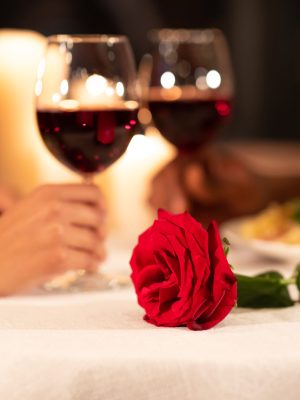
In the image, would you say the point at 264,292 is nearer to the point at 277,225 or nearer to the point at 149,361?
the point at 149,361

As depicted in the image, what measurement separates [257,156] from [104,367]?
3.85 meters

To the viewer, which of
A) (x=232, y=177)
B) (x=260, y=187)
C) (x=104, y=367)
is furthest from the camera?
(x=260, y=187)

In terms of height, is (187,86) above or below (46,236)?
above

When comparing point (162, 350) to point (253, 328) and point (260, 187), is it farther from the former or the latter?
point (260, 187)

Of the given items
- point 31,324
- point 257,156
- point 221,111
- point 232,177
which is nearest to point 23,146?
point 232,177

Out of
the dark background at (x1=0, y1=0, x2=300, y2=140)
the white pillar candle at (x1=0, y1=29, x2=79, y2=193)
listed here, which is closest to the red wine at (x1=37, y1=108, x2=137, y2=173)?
the white pillar candle at (x1=0, y1=29, x2=79, y2=193)

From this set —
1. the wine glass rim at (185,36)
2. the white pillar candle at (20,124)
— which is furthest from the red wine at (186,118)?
the white pillar candle at (20,124)

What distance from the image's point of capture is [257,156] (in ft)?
14.9

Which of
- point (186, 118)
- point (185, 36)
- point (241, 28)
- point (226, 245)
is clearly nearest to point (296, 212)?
point (186, 118)

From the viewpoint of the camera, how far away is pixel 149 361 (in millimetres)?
768

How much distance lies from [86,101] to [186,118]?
0.36 metres

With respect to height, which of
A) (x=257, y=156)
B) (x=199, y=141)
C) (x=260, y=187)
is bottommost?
(x=257, y=156)

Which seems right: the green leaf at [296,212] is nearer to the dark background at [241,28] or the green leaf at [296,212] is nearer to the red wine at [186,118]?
the red wine at [186,118]

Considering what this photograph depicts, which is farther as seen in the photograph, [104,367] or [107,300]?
[107,300]
